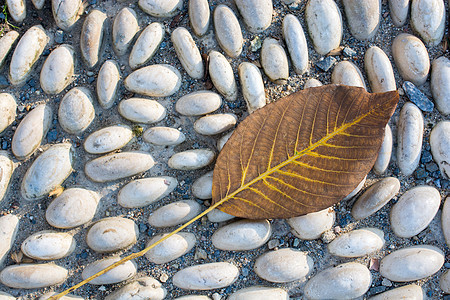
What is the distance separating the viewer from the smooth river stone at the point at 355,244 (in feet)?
3.73

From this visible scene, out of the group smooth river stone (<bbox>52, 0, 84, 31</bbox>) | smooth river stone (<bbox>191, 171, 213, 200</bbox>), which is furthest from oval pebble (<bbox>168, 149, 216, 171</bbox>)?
smooth river stone (<bbox>52, 0, 84, 31</bbox>)

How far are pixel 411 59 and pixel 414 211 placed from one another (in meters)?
0.41

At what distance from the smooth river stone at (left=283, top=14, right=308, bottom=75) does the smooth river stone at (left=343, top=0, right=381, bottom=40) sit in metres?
0.15

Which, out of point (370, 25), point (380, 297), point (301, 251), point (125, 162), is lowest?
point (380, 297)

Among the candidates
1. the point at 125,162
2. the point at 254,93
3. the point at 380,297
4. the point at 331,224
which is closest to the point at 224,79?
the point at 254,93

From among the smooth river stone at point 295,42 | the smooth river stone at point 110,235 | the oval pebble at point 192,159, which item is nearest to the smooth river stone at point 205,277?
the smooth river stone at point 110,235

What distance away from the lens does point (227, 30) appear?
3.88ft

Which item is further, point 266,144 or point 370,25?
point 370,25

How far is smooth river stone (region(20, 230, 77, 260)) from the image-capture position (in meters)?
1.10

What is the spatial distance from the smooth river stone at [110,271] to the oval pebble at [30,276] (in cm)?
7

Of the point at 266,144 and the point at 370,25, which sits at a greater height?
the point at 370,25

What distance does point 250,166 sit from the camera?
3.52ft

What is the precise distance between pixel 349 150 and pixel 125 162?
0.57 m

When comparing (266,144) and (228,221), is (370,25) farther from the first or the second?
(228,221)
